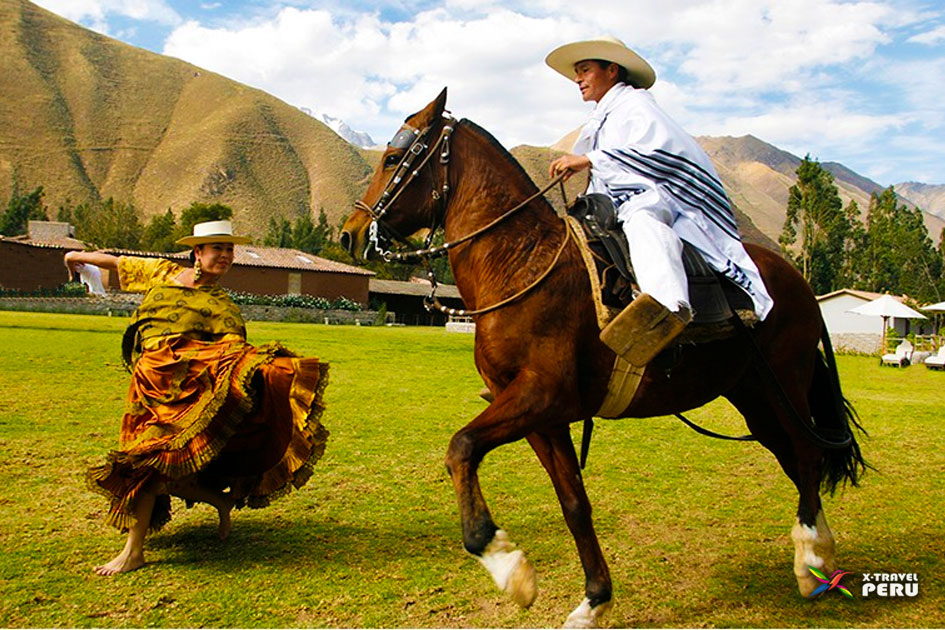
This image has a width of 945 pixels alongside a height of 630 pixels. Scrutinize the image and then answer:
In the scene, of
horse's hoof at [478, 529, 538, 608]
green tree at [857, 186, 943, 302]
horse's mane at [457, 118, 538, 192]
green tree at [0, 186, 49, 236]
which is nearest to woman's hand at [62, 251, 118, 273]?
horse's mane at [457, 118, 538, 192]

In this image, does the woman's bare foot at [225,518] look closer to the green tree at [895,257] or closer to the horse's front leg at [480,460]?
the horse's front leg at [480,460]

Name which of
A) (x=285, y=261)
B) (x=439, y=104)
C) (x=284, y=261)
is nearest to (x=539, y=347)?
(x=439, y=104)

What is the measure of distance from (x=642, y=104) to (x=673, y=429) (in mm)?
7552

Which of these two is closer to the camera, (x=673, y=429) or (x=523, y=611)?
(x=523, y=611)

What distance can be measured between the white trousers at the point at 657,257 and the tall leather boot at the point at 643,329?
0.18ft

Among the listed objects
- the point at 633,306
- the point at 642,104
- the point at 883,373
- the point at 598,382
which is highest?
the point at 642,104

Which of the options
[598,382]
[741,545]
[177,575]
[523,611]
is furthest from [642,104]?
[177,575]

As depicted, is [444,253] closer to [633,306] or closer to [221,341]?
[633,306]

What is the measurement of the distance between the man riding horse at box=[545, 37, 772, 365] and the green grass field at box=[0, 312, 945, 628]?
1609mm

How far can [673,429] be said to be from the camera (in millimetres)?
10672

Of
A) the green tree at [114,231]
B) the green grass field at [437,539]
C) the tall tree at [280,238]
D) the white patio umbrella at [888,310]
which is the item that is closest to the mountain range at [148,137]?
the tall tree at [280,238]

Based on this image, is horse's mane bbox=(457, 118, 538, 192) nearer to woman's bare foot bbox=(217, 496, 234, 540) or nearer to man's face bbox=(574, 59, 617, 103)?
man's face bbox=(574, 59, 617, 103)

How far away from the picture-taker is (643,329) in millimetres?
3502

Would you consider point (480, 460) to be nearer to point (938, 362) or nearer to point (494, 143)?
point (494, 143)
